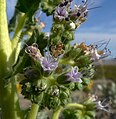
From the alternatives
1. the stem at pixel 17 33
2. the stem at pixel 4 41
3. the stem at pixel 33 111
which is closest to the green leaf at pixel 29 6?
the stem at pixel 17 33

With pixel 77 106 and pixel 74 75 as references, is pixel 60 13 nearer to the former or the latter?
pixel 74 75

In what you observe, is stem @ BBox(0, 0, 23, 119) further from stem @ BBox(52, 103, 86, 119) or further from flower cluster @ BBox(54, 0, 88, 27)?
flower cluster @ BBox(54, 0, 88, 27)

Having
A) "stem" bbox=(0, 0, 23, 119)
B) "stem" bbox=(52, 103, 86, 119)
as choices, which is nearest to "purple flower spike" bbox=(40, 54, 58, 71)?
A: "stem" bbox=(0, 0, 23, 119)

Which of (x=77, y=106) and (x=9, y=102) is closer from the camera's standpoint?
(x=9, y=102)

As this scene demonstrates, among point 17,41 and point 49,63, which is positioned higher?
point 17,41

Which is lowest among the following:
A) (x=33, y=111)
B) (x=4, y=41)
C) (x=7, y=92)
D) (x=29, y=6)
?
(x=33, y=111)

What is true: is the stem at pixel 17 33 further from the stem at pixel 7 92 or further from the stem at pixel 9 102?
the stem at pixel 9 102

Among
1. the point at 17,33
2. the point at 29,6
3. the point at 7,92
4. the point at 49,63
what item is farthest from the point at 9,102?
the point at 29,6
